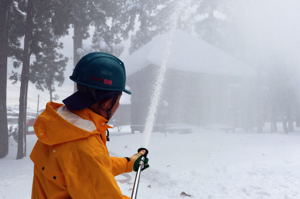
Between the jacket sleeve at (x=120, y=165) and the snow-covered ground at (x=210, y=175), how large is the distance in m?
3.21

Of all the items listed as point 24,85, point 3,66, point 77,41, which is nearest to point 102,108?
point 24,85

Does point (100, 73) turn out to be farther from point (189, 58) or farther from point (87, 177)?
point (189, 58)

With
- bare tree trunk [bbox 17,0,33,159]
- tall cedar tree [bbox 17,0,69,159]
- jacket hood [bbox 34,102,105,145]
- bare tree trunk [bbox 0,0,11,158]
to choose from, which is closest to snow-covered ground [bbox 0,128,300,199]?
bare tree trunk [bbox 17,0,33,159]

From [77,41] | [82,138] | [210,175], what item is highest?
[77,41]

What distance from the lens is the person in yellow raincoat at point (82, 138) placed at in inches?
50.6

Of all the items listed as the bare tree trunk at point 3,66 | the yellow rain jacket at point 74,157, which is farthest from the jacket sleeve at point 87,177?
the bare tree trunk at point 3,66

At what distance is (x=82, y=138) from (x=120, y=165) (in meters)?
0.97

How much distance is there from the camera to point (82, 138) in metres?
1.35

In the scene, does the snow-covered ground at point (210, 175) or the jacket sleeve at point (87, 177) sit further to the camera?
the snow-covered ground at point (210, 175)

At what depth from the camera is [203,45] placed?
76.3 ft

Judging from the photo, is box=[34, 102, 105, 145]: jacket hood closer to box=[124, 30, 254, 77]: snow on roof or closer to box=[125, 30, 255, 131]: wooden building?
box=[125, 30, 255, 131]: wooden building

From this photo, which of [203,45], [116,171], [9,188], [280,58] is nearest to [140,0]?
[203,45]

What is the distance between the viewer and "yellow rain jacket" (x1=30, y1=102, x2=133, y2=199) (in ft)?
4.21

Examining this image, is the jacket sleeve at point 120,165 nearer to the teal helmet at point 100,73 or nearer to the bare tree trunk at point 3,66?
the teal helmet at point 100,73
